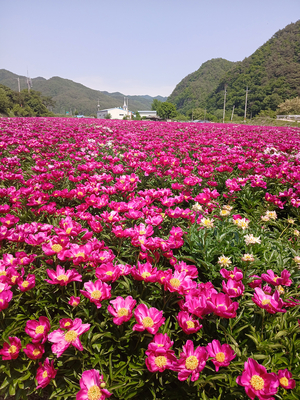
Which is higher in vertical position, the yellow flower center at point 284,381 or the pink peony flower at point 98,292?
the pink peony flower at point 98,292

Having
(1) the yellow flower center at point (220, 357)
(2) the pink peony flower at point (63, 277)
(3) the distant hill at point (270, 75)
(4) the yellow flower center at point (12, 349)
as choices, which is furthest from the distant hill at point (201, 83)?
(4) the yellow flower center at point (12, 349)

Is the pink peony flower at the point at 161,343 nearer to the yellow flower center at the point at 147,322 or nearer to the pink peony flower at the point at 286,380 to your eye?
the yellow flower center at the point at 147,322

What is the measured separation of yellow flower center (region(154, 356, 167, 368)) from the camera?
3.20 ft

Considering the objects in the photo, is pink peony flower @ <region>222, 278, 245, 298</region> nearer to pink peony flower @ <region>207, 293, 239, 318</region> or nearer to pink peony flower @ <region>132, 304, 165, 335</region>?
pink peony flower @ <region>207, 293, 239, 318</region>

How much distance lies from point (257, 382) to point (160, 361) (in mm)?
383

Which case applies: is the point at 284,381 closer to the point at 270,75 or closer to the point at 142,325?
the point at 142,325

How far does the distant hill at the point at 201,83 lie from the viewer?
113m

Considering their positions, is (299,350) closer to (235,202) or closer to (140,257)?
(140,257)

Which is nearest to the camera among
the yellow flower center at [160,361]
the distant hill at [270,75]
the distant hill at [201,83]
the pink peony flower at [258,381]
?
the pink peony flower at [258,381]

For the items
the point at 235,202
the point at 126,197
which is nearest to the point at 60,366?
the point at 126,197

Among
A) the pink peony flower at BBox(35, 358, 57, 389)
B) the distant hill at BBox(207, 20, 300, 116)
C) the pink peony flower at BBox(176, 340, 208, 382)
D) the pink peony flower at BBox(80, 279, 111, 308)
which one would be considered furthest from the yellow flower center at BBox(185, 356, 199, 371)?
the distant hill at BBox(207, 20, 300, 116)

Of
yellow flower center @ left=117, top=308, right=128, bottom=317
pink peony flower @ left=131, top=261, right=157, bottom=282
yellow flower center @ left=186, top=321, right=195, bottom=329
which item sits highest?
pink peony flower @ left=131, top=261, right=157, bottom=282

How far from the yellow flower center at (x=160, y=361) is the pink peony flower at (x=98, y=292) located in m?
0.36

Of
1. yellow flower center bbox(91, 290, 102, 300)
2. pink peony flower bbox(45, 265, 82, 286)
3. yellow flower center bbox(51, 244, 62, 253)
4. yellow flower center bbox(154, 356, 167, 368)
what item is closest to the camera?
yellow flower center bbox(154, 356, 167, 368)
